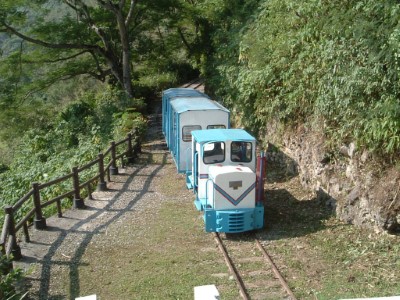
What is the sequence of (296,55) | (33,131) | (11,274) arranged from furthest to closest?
(33,131) → (296,55) → (11,274)

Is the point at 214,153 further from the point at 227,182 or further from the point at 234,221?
the point at 234,221

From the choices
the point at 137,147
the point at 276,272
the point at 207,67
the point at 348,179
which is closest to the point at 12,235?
the point at 276,272

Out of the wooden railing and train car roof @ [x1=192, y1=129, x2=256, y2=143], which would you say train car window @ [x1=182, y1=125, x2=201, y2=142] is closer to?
train car roof @ [x1=192, y1=129, x2=256, y2=143]

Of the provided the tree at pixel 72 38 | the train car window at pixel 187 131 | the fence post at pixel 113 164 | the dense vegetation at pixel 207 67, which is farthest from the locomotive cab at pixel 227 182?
the tree at pixel 72 38

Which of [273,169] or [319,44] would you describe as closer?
[319,44]

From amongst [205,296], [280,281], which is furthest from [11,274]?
[205,296]

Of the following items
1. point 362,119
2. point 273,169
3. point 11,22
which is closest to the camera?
point 362,119

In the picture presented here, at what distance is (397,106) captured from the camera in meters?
8.69

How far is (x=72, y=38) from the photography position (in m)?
26.3

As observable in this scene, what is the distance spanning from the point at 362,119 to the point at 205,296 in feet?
26.1

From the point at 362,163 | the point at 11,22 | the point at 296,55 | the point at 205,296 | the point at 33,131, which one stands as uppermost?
the point at 11,22

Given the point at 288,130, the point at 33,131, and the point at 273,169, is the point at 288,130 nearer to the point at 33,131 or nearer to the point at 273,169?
the point at 273,169

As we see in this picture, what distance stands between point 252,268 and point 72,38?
21.4m

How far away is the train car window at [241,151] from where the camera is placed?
11750mm
